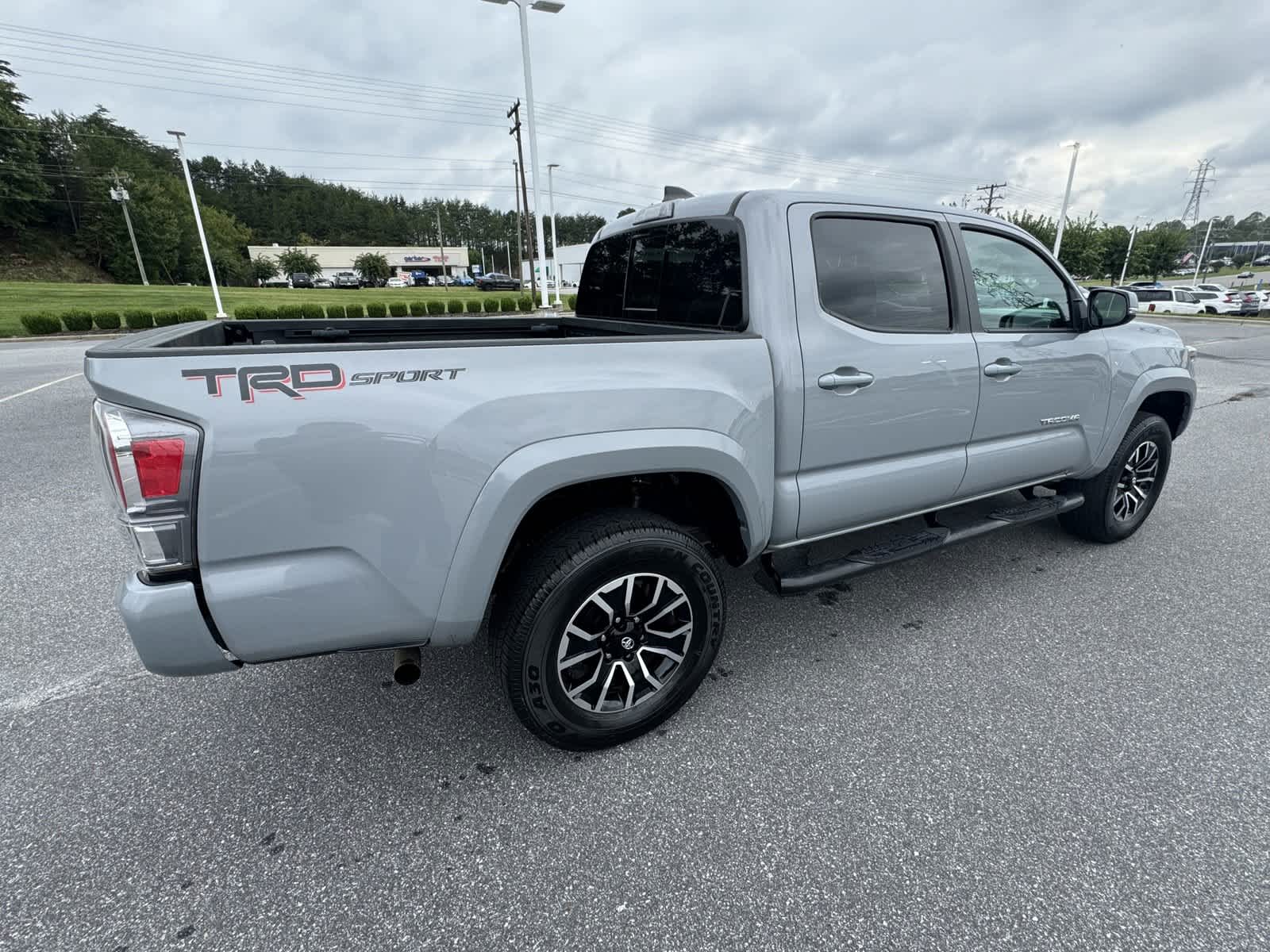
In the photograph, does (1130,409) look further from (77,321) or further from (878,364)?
(77,321)

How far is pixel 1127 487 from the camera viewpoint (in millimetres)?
3945

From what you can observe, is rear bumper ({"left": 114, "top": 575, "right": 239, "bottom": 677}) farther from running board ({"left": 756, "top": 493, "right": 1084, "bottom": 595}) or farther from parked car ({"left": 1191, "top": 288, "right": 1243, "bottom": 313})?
parked car ({"left": 1191, "top": 288, "right": 1243, "bottom": 313})

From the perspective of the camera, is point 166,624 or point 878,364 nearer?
point 166,624

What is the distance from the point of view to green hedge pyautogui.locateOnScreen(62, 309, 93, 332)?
69.2 feet

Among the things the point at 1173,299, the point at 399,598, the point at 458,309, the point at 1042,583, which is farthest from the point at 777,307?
the point at 1173,299

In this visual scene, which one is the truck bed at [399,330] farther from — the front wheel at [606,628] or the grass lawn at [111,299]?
the grass lawn at [111,299]

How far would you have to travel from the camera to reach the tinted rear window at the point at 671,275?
248cm

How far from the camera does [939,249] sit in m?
2.86

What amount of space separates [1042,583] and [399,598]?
3446 millimetres

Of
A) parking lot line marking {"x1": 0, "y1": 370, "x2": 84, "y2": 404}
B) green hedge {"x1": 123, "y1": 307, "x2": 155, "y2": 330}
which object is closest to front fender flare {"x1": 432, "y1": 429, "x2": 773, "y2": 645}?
parking lot line marking {"x1": 0, "y1": 370, "x2": 84, "y2": 404}

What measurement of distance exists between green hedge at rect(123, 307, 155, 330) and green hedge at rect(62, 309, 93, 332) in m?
1.09

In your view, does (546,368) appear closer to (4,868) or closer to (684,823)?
(684,823)

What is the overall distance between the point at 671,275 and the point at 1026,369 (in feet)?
5.93

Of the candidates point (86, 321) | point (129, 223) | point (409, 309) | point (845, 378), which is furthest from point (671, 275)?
point (129, 223)
